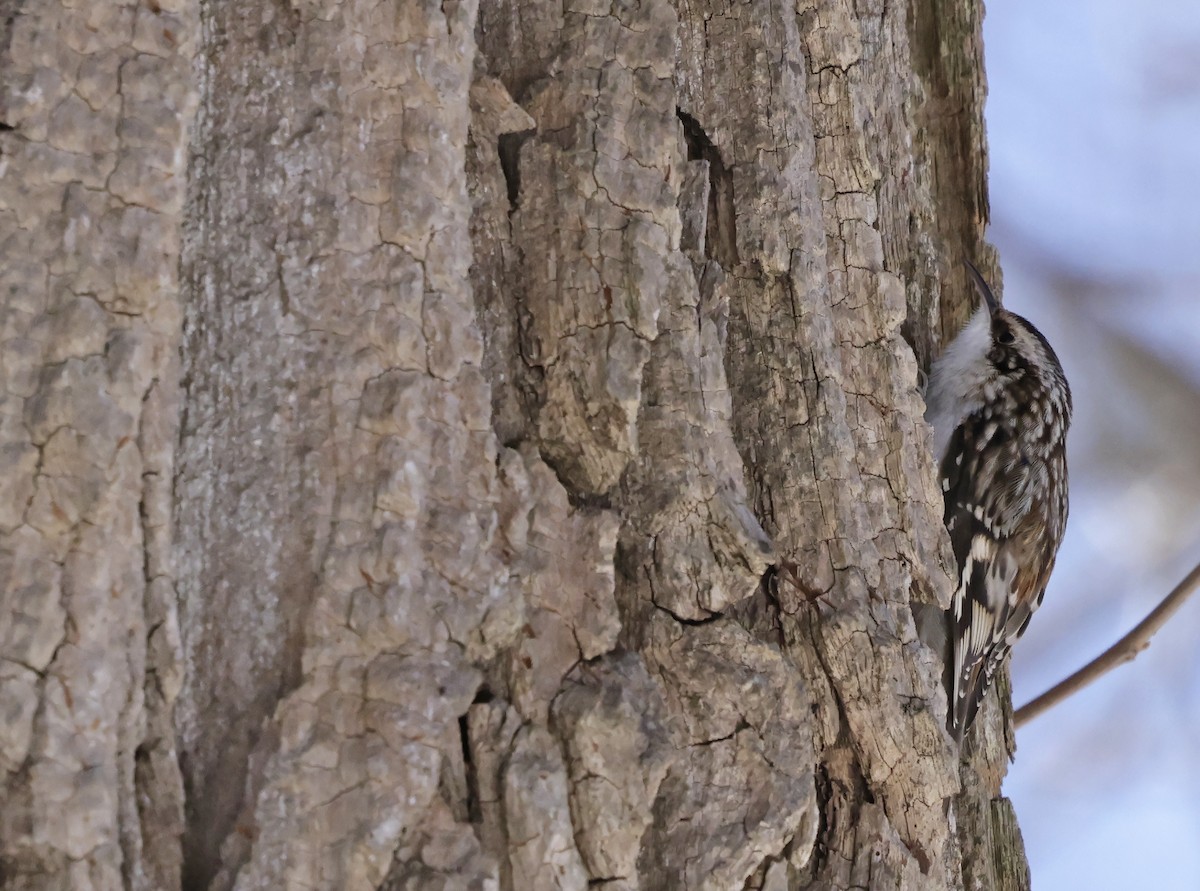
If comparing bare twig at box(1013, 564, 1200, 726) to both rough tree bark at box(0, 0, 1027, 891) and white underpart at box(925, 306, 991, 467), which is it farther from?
rough tree bark at box(0, 0, 1027, 891)

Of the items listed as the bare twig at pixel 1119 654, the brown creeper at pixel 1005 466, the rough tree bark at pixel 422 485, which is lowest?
the rough tree bark at pixel 422 485

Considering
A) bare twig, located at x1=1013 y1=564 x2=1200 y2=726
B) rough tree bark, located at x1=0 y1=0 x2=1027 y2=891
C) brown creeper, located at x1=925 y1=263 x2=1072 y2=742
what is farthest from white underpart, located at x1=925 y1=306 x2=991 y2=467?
rough tree bark, located at x1=0 y1=0 x2=1027 y2=891

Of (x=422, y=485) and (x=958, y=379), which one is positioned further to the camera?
(x=958, y=379)

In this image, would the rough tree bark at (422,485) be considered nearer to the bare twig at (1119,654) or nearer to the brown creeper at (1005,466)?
the bare twig at (1119,654)

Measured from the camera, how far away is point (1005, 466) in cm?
305

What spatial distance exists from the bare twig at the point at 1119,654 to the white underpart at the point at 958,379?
1.94 feet

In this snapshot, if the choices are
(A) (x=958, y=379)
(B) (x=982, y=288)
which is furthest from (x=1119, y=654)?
(B) (x=982, y=288)

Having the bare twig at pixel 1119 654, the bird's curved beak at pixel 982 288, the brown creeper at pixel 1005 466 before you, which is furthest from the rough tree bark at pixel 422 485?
the brown creeper at pixel 1005 466

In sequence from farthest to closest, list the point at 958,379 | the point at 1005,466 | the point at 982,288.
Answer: the point at 1005,466
the point at 958,379
the point at 982,288

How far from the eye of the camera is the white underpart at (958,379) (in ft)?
8.65

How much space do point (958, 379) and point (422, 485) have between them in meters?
2.00

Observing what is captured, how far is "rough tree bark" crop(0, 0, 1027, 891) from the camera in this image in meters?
1.06

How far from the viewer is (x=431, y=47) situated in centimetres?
125

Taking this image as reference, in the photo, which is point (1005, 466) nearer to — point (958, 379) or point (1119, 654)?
point (958, 379)
